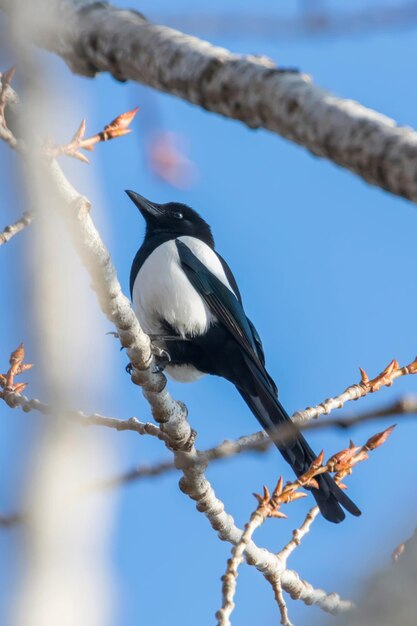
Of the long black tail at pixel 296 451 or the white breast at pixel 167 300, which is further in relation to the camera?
the white breast at pixel 167 300

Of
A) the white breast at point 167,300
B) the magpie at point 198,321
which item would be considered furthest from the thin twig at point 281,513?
the white breast at point 167,300

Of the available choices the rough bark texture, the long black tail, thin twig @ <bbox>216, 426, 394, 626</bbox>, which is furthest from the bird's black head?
the rough bark texture

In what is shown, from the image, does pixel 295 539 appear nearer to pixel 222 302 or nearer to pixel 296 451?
pixel 296 451

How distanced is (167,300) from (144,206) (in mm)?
1185

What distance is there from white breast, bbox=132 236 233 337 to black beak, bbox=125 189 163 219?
720 millimetres

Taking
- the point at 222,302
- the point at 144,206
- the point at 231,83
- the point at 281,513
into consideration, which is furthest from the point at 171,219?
the point at 231,83

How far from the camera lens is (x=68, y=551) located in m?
1.58

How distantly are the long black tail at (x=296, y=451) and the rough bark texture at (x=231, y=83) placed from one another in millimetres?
1768

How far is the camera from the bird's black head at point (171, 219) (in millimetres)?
6227

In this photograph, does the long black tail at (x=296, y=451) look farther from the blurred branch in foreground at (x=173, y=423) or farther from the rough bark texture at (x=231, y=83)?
the rough bark texture at (x=231, y=83)

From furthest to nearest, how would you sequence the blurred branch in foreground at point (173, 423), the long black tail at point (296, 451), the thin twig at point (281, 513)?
the long black tail at point (296, 451)
the blurred branch in foreground at point (173, 423)
the thin twig at point (281, 513)

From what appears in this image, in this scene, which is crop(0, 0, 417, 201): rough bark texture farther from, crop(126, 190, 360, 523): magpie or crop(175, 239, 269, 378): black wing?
crop(175, 239, 269, 378): black wing

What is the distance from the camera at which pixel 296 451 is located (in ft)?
15.1

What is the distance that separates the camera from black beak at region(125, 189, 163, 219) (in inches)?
246
